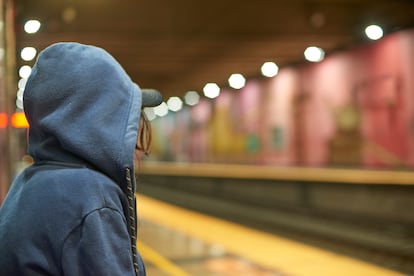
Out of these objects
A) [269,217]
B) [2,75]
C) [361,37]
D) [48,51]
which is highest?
[361,37]

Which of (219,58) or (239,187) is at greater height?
(219,58)

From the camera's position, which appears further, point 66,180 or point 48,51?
point 48,51

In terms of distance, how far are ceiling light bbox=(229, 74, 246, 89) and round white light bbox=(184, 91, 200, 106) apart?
6497 mm

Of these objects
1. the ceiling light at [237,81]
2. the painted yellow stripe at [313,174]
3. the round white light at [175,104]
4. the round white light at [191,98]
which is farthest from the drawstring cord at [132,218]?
the round white light at [175,104]

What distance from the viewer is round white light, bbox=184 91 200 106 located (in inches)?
1309

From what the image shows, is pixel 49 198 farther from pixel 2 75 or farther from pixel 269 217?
pixel 269 217

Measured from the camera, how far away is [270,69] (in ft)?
74.0

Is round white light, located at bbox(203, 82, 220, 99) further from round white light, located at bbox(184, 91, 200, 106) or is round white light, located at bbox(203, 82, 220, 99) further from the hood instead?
the hood

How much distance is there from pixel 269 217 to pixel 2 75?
419 inches

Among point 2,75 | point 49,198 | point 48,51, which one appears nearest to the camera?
point 49,198

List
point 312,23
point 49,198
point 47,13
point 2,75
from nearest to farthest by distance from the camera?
point 49,198 < point 2,75 < point 47,13 < point 312,23

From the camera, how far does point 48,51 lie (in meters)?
1.33

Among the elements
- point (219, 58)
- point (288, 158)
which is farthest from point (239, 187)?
point (219, 58)

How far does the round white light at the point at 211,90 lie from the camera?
1158 inches
